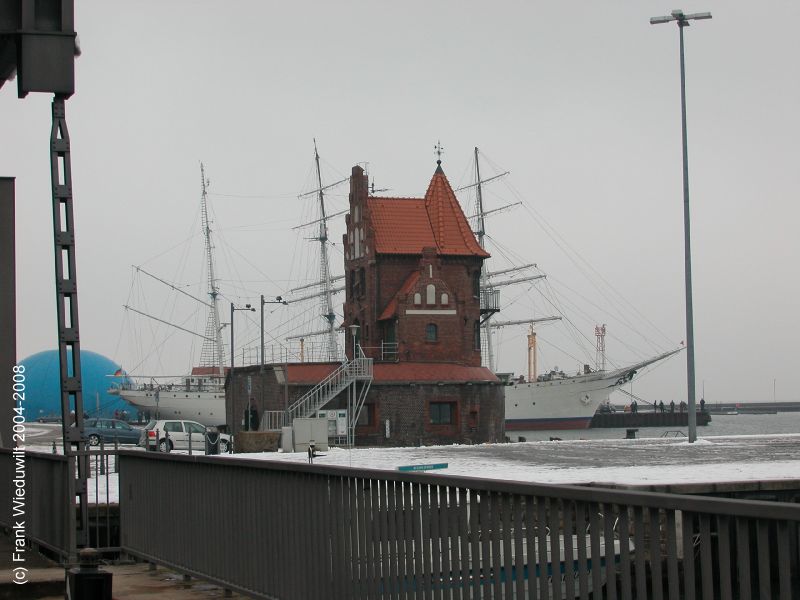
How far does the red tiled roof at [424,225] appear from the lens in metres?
74.2

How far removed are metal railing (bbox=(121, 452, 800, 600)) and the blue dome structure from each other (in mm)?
128965

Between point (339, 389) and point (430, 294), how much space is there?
847 centimetres

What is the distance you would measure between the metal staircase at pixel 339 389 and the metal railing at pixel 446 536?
55.4 m

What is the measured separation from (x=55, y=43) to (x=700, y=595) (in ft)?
25.9

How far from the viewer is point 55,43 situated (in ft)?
35.5

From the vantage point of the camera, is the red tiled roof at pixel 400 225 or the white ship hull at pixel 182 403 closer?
the red tiled roof at pixel 400 225

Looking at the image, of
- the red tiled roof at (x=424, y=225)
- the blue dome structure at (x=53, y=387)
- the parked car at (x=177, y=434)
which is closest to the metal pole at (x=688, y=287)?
the parked car at (x=177, y=434)

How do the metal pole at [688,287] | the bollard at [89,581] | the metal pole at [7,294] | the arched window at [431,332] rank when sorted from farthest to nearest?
the arched window at [431,332]
the metal pole at [688,287]
the metal pole at [7,294]
the bollard at [89,581]

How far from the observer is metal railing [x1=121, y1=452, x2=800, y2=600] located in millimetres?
5113

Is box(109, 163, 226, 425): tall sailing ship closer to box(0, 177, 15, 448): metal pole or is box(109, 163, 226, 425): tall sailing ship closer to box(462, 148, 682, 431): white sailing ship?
box(462, 148, 682, 431): white sailing ship

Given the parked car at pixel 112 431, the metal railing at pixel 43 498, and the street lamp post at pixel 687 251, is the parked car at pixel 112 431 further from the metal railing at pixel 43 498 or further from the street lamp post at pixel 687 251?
the metal railing at pixel 43 498

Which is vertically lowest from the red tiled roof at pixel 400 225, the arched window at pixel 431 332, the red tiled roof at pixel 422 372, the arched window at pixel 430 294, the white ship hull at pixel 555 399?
the white ship hull at pixel 555 399

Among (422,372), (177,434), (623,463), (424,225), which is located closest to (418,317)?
(422,372)

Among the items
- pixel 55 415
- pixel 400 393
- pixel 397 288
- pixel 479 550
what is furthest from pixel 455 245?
pixel 55 415
